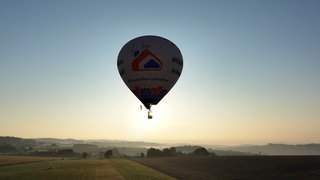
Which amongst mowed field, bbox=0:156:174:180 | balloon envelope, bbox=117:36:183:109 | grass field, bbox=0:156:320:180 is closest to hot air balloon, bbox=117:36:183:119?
balloon envelope, bbox=117:36:183:109

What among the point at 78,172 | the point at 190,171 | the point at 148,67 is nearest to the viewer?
the point at 148,67

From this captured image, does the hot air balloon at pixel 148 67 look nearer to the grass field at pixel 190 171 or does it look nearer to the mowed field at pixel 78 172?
the mowed field at pixel 78 172

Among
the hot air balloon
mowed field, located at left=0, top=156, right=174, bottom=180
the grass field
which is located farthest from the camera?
the grass field

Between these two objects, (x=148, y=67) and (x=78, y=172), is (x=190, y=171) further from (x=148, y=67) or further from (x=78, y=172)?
(x=148, y=67)

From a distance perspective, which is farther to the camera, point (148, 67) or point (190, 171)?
point (190, 171)

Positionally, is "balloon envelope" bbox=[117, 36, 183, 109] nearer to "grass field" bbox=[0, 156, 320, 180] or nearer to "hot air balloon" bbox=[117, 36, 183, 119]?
"hot air balloon" bbox=[117, 36, 183, 119]

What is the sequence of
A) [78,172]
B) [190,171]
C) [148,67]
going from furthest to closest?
[190,171] < [78,172] < [148,67]

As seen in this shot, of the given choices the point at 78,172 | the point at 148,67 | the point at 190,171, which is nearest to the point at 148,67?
the point at 148,67

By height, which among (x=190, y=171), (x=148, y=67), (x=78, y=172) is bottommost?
(x=78, y=172)

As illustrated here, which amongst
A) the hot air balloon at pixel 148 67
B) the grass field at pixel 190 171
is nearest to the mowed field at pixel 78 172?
the grass field at pixel 190 171
